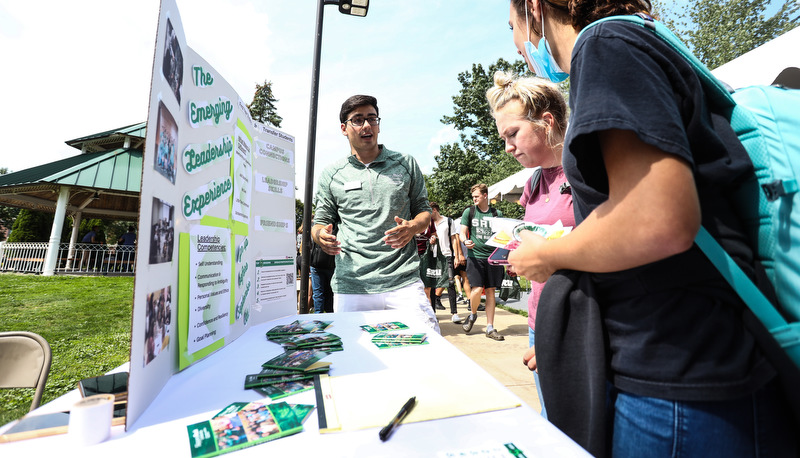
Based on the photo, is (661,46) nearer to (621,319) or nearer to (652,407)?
(621,319)

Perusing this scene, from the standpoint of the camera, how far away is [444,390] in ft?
3.35

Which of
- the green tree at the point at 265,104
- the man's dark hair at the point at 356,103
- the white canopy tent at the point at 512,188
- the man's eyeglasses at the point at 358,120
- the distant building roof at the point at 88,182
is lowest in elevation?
the man's eyeglasses at the point at 358,120

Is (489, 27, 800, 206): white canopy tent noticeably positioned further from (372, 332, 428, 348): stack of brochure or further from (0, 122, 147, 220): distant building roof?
(0, 122, 147, 220): distant building roof

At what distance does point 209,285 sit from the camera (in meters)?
1.33

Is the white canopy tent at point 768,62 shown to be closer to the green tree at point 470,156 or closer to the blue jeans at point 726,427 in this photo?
the blue jeans at point 726,427

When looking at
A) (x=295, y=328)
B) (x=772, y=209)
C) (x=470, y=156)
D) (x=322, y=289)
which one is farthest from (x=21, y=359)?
(x=470, y=156)

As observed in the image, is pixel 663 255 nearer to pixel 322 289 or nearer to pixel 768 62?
pixel 768 62

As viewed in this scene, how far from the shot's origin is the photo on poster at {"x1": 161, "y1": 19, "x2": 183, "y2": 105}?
3.21 feet

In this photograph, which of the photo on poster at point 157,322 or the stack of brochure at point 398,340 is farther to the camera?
the stack of brochure at point 398,340

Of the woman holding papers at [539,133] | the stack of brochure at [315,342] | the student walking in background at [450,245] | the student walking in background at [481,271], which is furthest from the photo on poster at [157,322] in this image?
the student walking in background at [450,245]

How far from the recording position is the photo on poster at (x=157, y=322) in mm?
910

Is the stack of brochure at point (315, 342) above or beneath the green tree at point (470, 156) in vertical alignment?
beneath

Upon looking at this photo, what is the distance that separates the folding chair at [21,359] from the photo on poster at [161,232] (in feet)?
4.04

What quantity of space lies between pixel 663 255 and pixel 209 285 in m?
1.36
